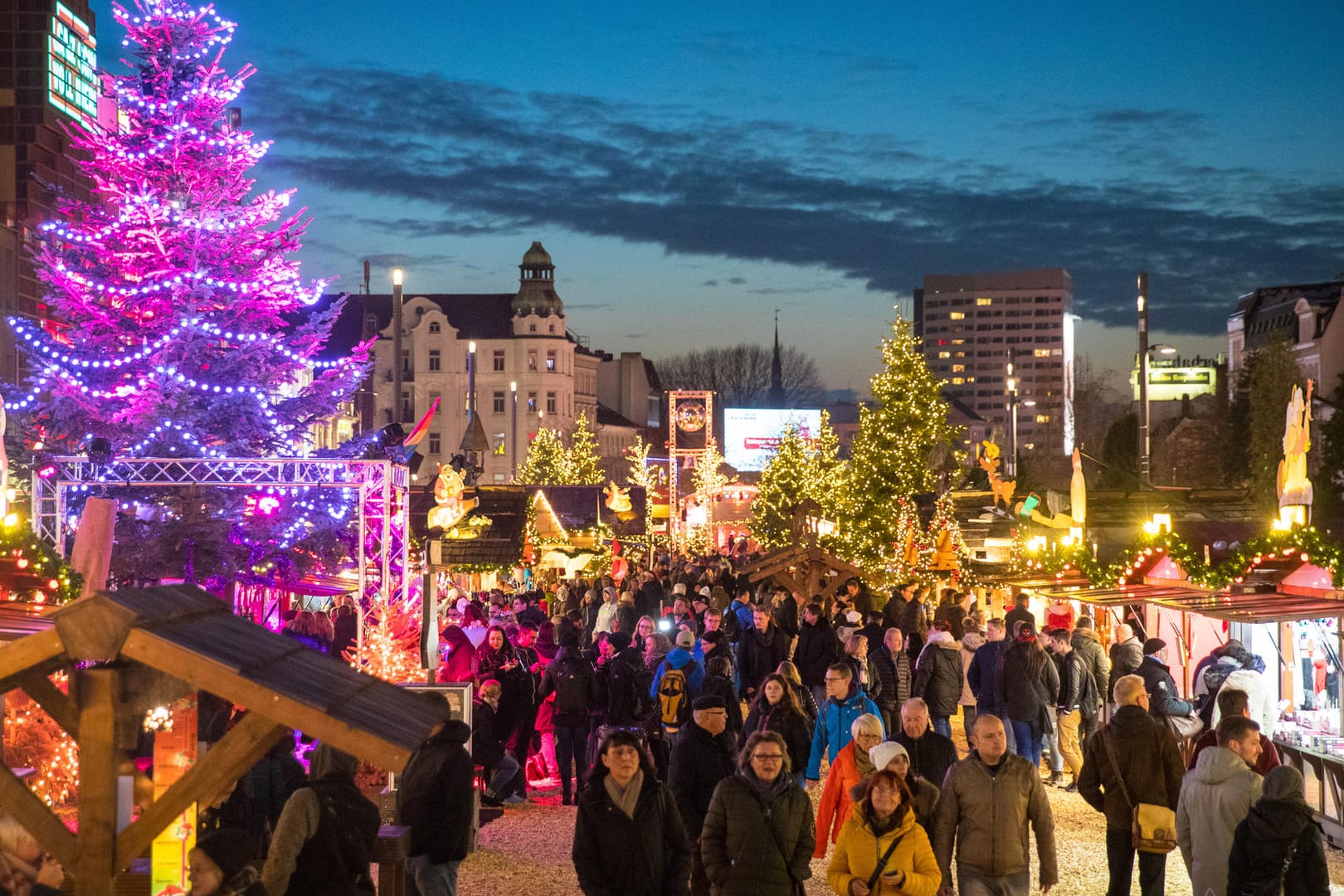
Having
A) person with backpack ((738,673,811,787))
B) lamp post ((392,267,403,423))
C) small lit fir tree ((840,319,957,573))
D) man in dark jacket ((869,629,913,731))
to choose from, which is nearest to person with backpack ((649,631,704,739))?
person with backpack ((738,673,811,787))

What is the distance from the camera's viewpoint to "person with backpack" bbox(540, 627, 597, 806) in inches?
517

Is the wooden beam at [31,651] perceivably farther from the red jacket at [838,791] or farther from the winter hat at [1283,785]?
the winter hat at [1283,785]

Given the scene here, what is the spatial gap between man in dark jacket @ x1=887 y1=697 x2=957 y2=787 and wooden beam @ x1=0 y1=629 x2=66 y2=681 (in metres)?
5.62

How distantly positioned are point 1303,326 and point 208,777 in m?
70.7

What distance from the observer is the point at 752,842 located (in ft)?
23.0

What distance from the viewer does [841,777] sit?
851 cm

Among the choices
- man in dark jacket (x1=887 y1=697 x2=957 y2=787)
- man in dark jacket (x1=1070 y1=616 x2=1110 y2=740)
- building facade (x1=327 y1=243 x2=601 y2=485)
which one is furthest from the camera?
building facade (x1=327 y1=243 x2=601 y2=485)

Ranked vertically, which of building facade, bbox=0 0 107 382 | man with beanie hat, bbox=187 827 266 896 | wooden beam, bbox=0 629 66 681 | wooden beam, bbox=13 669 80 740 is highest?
building facade, bbox=0 0 107 382

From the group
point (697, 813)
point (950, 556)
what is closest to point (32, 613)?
point (697, 813)

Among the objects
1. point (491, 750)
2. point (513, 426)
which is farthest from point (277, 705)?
point (513, 426)

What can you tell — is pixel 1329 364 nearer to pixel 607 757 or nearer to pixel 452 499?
pixel 452 499

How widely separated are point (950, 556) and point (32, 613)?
73.9 ft

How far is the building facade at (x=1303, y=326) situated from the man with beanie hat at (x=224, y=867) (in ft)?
202

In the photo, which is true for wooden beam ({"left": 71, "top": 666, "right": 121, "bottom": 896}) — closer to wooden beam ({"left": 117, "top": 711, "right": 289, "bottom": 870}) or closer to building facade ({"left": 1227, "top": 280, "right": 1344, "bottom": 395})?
Result: wooden beam ({"left": 117, "top": 711, "right": 289, "bottom": 870})
